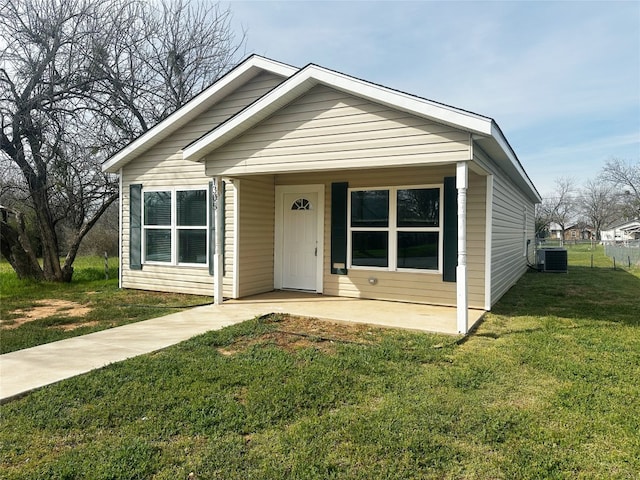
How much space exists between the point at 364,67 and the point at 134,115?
7816mm

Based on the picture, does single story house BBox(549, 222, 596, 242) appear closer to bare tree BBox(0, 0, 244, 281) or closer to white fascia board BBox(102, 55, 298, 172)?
bare tree BBox(0, 0, 244, 281)

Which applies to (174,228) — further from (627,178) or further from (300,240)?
(627,178)

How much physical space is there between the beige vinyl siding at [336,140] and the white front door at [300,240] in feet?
6.53

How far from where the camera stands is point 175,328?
5.64 m

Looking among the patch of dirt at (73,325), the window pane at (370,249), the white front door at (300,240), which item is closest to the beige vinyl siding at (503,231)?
the window pane at (370,249)

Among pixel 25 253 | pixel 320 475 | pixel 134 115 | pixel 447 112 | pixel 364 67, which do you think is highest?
pixel 364 67

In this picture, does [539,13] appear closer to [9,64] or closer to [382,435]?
[382,435]

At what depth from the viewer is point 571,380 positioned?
3.77 metres

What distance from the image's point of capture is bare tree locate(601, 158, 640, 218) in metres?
31.3

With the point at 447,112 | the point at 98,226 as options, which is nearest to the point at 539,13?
the point at 447,112

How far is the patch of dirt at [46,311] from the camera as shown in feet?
19.5

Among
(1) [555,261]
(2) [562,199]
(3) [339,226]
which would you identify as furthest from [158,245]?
(2) [562,199]

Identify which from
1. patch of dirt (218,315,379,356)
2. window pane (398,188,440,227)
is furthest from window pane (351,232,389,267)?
patch of dirt (218,315,379,356)

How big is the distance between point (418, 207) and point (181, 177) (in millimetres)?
4957
